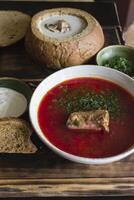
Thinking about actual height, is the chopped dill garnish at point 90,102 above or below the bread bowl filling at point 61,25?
below

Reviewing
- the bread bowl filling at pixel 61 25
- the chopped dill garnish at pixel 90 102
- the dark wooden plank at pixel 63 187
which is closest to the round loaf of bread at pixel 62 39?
the bread bowl filling at pixel 61 25

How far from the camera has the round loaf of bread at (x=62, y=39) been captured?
4.05ft

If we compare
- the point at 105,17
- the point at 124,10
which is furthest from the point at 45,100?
the point at 124,10

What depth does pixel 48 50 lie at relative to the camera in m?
1.24

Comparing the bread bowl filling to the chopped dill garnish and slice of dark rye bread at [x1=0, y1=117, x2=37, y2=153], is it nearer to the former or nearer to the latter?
the chopped dill garnish

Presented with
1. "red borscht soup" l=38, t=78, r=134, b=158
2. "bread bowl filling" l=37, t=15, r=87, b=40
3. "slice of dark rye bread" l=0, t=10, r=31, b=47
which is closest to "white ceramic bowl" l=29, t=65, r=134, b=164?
"red borscht soup" l=38, t=78, r=134, b=158

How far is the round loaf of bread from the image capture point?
4.05ft

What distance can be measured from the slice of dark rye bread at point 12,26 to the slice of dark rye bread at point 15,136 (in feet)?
1.09

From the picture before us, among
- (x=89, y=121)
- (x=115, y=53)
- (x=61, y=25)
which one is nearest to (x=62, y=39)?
(x=61, y=25)

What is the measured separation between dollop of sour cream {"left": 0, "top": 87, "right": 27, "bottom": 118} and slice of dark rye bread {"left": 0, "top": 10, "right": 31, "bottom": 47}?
0.21 m

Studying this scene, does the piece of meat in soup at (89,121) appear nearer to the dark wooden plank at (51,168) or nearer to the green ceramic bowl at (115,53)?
the dark wooden plank at (51,168)

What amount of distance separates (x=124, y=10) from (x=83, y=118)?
1351mm

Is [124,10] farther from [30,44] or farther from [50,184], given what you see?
[50,184]

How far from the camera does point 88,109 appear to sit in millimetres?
1128
